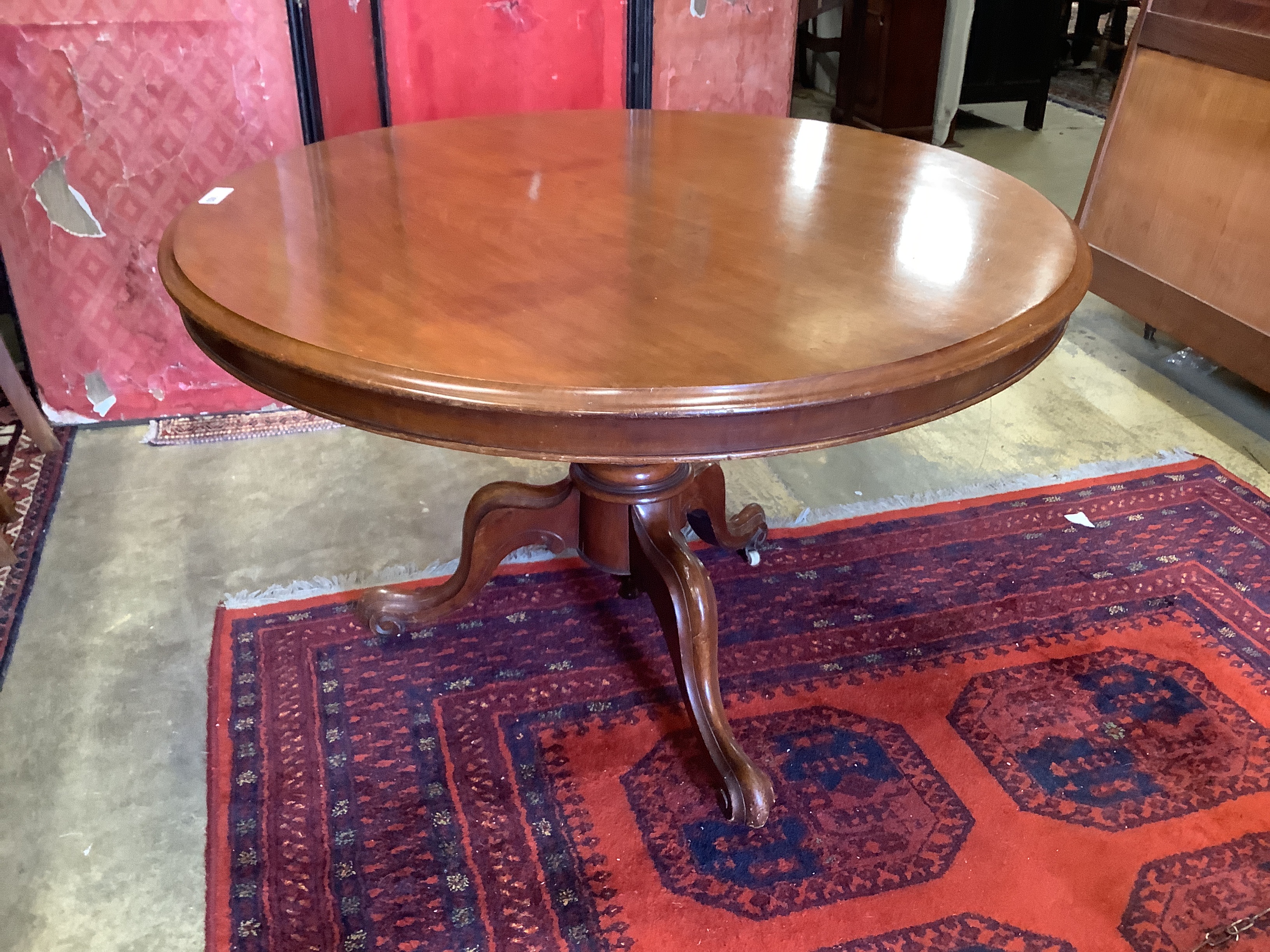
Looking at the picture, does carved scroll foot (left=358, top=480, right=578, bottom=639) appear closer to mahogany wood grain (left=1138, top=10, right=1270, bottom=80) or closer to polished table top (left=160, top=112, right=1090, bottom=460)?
polished table top (left=160, top=112, right=1090, bottom=460)

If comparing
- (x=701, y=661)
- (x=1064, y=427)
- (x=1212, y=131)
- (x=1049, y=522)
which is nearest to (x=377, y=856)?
(x=701, y=661)

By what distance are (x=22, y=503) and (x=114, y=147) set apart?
2.45 feet

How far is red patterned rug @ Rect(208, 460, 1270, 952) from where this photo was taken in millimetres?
1276

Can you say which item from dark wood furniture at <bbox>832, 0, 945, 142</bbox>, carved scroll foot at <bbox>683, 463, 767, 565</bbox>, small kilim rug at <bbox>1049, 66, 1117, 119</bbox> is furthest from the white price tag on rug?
small kilim rug at <bbox>1049, 66, 1117, 119</bbox>

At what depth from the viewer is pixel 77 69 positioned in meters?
1.93

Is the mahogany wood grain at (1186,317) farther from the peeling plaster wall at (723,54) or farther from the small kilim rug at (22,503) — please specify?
the small kilim rug at (22,503)

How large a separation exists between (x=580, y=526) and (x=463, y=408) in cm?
74

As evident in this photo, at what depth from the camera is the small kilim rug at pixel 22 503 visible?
1.73 meters

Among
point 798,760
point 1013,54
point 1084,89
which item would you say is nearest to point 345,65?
point 798,760

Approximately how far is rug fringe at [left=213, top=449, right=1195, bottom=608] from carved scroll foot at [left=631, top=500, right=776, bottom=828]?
1.02ft

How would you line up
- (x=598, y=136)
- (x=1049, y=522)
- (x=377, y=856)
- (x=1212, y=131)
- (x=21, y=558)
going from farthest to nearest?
(x=1212, y=131) < (x=1049, y=522) < (x=21, y=558) < (x=598, y=136) < (x=377, y=856)

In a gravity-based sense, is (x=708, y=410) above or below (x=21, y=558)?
above

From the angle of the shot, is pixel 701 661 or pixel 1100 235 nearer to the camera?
pixel 701 661

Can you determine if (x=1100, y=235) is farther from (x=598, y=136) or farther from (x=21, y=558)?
(x=21, y=558)
